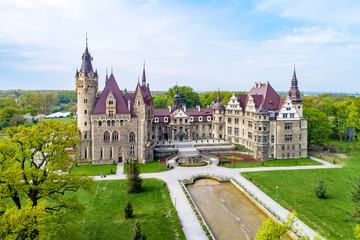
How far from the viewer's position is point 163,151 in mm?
51594

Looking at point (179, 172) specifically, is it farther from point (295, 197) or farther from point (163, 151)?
point (295, 197)

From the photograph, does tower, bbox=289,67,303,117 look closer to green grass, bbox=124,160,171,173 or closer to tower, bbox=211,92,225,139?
tower, bbox=211,92,225,139

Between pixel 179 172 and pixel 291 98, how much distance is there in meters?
29.8

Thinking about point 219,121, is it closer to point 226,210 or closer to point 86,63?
point 86,63

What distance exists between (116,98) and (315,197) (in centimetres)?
3859

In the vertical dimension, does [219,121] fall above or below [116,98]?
below

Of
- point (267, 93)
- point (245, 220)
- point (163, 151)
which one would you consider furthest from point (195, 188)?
point (267, 93)

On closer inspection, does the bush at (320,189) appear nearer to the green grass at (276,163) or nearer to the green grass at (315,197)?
the green grass at (315,197)

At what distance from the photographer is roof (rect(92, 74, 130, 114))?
4747 cm

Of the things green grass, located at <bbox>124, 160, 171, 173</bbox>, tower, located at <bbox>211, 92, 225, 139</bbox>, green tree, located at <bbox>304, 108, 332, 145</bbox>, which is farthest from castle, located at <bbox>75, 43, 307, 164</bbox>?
tower, located at <bbox>211, 92, 225, 139</bbox>

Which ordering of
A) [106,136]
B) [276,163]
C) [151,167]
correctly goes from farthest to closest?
[106,136]
[276,163]
[151,167]

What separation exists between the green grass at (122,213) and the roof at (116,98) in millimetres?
16227

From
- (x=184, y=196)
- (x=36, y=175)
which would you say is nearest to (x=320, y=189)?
(x=184, y=196)

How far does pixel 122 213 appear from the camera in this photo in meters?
27.1
